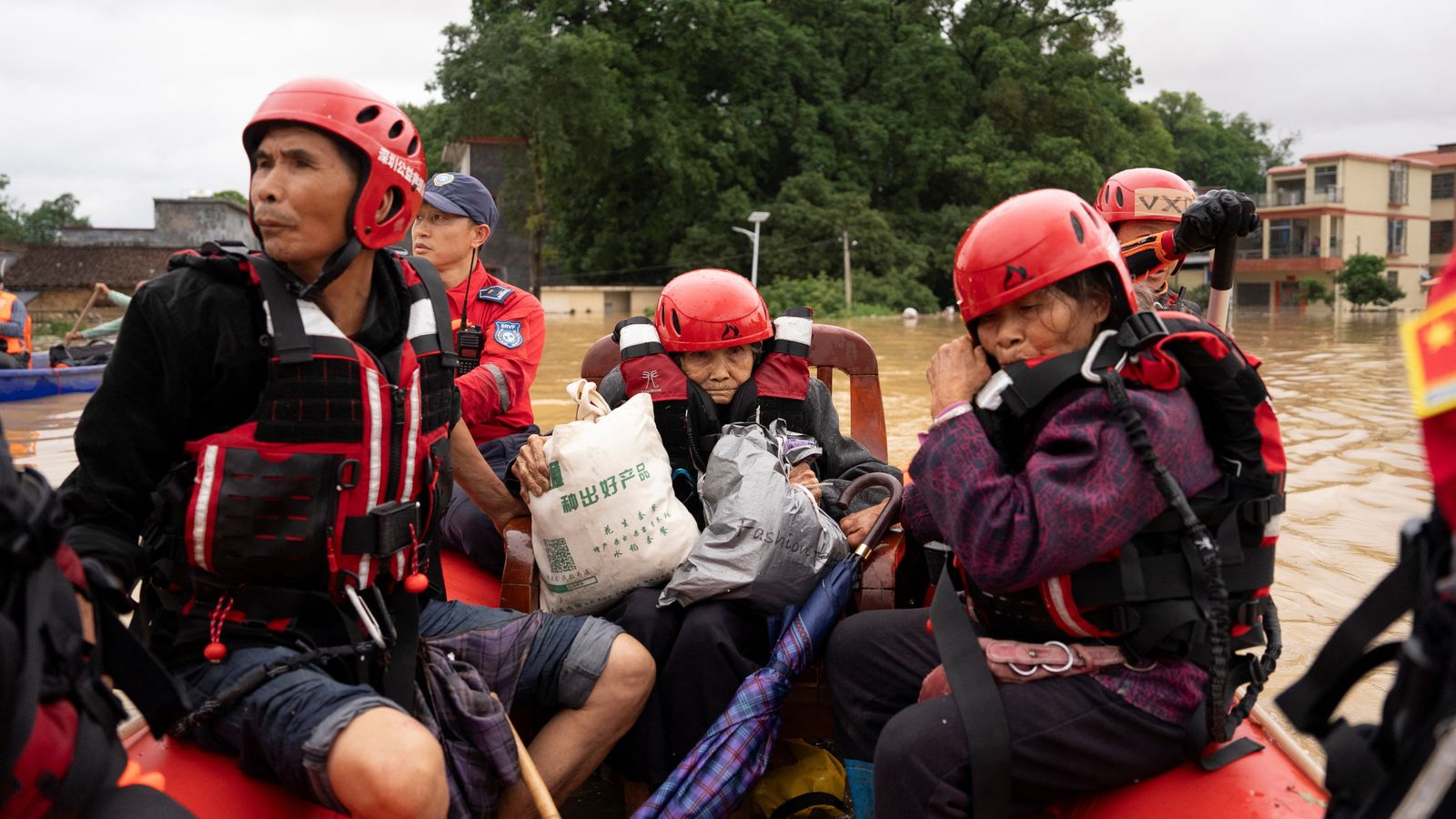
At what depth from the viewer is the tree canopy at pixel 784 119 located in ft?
119

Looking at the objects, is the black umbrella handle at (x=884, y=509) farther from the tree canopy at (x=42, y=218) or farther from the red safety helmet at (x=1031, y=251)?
the tree canopy at (x=42, y=218)

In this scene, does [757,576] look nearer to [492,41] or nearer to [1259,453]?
[1259,453]

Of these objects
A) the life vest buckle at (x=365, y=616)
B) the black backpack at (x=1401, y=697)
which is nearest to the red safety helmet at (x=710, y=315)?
the life vest buckle at (x=365, y=616)

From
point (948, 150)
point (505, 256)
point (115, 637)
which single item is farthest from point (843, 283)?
point (115, 637)

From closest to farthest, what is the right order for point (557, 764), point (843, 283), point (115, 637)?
point (115, 637) → point (557, 764) → point (843, 283)

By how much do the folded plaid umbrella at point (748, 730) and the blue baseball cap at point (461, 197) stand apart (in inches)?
80.5

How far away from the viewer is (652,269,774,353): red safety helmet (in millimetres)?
3545

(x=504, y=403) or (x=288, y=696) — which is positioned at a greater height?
(x=504, y=403)

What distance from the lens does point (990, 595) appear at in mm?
2297

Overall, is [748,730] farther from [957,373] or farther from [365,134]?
[365,134]

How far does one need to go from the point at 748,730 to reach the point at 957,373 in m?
1.11

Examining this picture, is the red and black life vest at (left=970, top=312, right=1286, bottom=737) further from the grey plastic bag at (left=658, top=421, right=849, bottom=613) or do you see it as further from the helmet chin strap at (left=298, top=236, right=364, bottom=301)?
the helmet chin strap at (left=298, top=236, right=364, bottom=301)

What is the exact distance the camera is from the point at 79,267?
117ft

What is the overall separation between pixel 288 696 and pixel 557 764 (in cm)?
76
